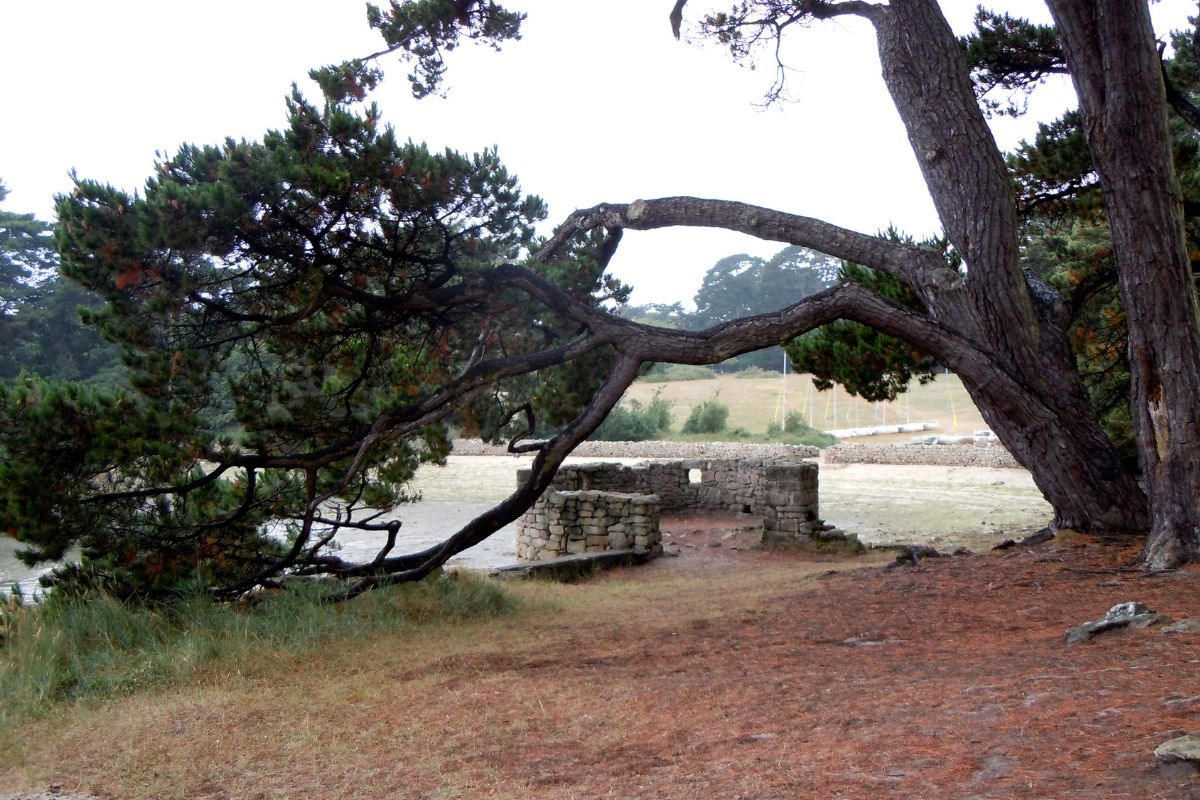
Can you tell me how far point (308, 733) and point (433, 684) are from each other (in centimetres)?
93

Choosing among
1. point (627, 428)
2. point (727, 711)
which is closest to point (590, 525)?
point (727, 711)

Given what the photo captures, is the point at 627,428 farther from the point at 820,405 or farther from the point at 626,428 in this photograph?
the point at 820,405

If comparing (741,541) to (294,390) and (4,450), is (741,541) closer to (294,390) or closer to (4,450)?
(294,390)

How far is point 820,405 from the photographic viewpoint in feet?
150

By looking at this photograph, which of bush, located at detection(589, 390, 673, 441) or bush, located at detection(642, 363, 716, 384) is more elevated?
bush, located at detection(642, 363, 716, 384)

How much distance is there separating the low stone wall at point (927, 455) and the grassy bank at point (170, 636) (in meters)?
21.2

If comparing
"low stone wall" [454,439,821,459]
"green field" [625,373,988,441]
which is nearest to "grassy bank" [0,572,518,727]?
"low stone wall" [454,439,821,459]

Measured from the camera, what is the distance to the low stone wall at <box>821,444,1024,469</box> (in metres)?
26.1

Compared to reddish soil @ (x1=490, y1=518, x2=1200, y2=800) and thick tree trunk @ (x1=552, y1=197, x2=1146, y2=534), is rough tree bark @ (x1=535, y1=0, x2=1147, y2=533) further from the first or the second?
reddish soil @ (x1=490, y1=518, x2=1200, y2=800)

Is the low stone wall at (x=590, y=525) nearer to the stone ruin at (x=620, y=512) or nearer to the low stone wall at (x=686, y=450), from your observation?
the stone ruin at (x=620, y=512)

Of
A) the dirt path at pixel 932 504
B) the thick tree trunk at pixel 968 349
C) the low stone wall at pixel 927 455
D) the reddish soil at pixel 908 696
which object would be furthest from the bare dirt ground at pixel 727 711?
the low stone wall at pixel 927 455

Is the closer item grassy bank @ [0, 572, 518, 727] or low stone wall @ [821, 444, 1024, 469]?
grassy bank @ [0, 572, 518, 727]

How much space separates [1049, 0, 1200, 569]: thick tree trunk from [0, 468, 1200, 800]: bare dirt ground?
771mm

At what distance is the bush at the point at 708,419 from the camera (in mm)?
41656
